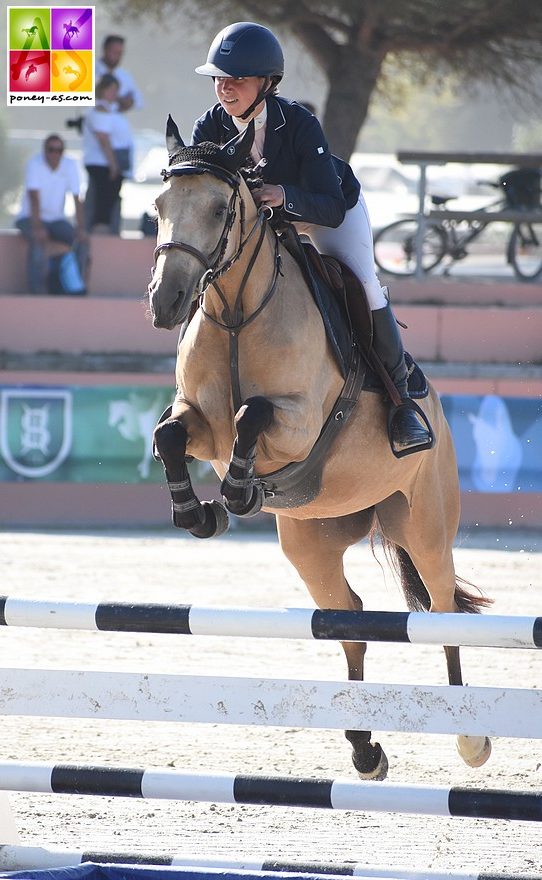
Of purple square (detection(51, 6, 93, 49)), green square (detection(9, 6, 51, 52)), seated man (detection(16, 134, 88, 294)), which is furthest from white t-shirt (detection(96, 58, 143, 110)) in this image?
green square (detection(9, 6, 51, 52))

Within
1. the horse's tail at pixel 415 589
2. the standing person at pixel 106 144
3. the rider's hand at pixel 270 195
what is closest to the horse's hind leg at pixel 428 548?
the horse's tail at pixel 415 589

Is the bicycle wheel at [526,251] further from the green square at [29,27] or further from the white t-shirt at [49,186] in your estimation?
the green square at [29,27]

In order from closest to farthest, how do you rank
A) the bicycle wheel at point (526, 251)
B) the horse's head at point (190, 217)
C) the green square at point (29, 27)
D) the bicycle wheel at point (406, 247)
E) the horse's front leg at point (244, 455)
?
the horse's head at point (190, 217), the horse's front leg at point (244, 455), the green square at point (29, 27), the bicycle wheel at point (406, 247), the bicycle wheel at point (526, 251)

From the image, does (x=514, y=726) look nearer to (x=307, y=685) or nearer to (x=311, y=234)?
(x=307, y=685)

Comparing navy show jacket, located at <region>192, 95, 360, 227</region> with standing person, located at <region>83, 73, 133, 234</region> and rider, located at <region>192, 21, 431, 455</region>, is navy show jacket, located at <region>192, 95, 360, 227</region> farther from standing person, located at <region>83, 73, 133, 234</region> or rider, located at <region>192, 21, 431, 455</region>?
standing person, located at <region>83, 73, 133, 234</region>

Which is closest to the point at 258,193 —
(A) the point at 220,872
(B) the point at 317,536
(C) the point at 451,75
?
(B) the point at 317,536

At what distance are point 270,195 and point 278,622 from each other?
4.92ft

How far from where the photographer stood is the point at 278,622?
3.46 meters

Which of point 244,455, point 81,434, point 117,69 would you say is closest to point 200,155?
point 244,455

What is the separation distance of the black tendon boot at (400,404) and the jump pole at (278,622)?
1.44m

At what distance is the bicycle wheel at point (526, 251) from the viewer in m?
13.4

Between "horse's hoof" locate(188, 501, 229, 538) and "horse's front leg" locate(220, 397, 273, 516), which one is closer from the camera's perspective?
"horse's front leg" locate(220, 397, 273, 516)

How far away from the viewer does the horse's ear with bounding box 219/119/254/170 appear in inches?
155

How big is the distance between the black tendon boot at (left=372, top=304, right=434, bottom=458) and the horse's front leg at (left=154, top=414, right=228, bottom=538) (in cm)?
86
